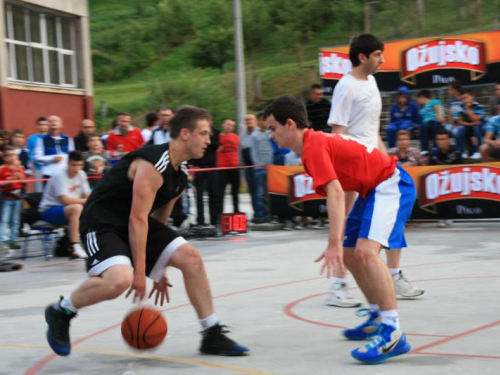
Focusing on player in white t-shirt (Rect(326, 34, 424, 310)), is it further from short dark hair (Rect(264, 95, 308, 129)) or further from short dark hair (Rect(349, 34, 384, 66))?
short dark hair (Rect(264, 95, 308, 129))

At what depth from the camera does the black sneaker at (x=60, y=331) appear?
18.8 ft

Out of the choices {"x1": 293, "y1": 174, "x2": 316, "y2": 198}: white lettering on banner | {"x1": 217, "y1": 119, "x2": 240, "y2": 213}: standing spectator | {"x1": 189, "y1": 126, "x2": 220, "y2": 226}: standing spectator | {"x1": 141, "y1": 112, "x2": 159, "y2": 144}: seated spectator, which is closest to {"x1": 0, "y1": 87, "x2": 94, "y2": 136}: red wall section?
{"x1": 141, "y1": 112, "x2": 159, "y2": 144}: seated spectator

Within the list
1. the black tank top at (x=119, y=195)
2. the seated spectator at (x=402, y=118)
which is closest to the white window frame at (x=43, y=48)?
the seated spectator at (x=402, y=118)

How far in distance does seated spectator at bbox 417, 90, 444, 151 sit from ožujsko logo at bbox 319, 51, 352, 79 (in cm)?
618

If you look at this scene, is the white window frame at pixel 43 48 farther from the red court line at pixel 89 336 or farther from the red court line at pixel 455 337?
the red court line at pixel 455 337

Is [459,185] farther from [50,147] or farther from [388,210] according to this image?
[388,210]

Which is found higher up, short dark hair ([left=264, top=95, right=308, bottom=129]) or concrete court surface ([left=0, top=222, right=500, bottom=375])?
short dark hair ([left=264, top=95, right=308, bottom=129])

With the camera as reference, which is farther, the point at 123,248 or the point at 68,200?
the point at 68,200

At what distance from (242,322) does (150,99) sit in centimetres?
4378

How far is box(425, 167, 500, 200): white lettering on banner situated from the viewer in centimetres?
1330

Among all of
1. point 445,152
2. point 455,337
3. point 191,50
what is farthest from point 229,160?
point 191,50

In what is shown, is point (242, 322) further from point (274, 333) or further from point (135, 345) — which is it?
point (135, 345)

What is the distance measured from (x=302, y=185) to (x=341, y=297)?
→ 7.32 metres

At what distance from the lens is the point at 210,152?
48.2ft
